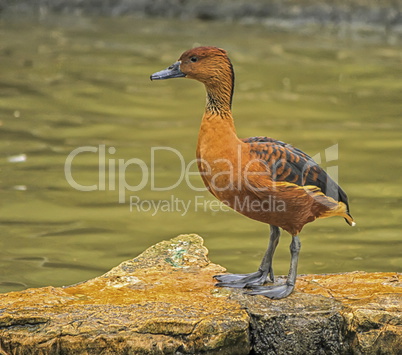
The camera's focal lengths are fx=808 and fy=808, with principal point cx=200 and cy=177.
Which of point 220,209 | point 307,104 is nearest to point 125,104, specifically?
Result: point 307,104

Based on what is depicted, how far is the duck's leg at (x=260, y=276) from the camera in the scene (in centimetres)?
555

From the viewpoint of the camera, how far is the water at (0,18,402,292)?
7.69 metres

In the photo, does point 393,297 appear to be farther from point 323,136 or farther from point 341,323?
point 323,136

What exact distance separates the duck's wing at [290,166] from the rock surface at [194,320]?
0.75 meters

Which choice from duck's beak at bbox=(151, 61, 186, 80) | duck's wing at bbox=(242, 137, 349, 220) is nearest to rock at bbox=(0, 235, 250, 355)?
duck's wing at bbox=(242, 137, 349, 220)

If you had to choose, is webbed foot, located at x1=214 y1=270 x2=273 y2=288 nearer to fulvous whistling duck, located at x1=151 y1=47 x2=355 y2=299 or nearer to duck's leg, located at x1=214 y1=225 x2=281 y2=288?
duck's leg, located at x1=214 y1=225 x2=281 y2=288

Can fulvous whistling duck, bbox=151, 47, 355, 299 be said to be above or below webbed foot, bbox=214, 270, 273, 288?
above

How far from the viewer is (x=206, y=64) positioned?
5.24 m

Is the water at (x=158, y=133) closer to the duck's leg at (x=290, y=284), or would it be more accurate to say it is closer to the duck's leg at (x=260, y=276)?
the duck's leg at (x=260, y=276)

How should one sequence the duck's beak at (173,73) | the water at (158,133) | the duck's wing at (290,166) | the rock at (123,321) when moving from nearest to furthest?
the rock at (123,321) < the duck's wing at (290,166) < the duck's beak at (173,73) < the water at (158,133)

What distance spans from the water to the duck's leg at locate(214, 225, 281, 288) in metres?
1.51

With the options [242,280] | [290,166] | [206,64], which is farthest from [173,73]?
[242,280]

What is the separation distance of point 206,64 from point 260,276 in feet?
5.06

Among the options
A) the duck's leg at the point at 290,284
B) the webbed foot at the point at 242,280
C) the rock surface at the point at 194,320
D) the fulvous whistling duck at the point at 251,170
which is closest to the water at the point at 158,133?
the webbed foot at the point at 242,280
